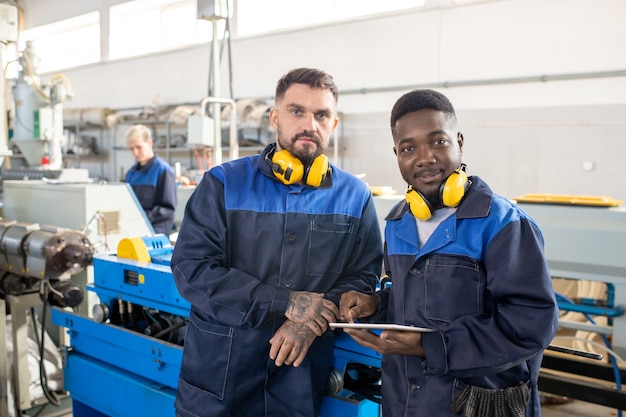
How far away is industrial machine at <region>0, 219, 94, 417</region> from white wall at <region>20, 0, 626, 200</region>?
10.6 ft

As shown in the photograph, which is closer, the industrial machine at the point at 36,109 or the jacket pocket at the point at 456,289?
the jacket pocket at the point at 456,289

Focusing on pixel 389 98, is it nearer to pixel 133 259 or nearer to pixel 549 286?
pixel 133 259

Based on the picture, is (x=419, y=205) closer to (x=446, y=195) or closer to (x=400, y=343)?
(x=446, y=195)

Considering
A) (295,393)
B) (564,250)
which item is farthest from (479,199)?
(564,250)

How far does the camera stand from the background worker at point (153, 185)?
129 inches

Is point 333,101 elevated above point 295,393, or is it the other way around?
point 333,101

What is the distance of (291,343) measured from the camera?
3.85 feet

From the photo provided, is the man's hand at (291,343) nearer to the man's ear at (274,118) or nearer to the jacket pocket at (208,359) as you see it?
the jacket pocket at (208,359)

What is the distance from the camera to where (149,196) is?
3340 mm

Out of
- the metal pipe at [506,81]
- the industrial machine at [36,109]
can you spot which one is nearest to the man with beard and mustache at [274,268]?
the industrial machine at [36,109]

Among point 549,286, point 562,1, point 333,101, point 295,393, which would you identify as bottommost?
point 295,393

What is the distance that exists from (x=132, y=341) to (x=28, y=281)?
38.2 inches

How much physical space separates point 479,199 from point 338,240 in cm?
41

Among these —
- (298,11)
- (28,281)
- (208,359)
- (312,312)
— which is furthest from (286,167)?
(298,11)
